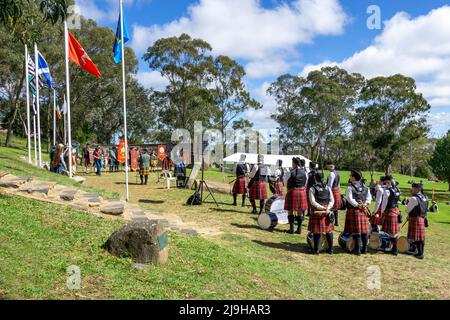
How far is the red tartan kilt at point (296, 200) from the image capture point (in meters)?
10.2

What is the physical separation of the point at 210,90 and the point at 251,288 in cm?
3507

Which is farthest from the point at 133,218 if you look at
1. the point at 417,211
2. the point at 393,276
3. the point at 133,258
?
the point at 417,211

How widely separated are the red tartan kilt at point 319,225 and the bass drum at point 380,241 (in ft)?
5.07

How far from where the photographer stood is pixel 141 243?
5934mm

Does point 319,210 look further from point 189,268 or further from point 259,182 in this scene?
point 259,182

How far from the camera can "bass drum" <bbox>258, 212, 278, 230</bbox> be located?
10586 mm

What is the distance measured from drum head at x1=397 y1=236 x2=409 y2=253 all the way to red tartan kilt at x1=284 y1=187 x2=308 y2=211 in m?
2.37

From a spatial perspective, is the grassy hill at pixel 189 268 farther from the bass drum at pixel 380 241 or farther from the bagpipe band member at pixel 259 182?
the bagpipe band member at pixel 259 182

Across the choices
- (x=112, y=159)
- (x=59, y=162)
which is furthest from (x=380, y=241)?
(x=112, y=159)

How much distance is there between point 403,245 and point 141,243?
6.52 meters

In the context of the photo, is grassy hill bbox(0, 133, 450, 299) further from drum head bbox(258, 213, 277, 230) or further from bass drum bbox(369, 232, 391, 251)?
drum head bbox(258, 213, 277, 230)

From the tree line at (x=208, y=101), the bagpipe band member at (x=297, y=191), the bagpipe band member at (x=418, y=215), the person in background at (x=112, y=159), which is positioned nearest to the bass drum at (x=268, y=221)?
the bagpipe band member at (x=297, y=191)

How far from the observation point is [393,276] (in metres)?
7.50
